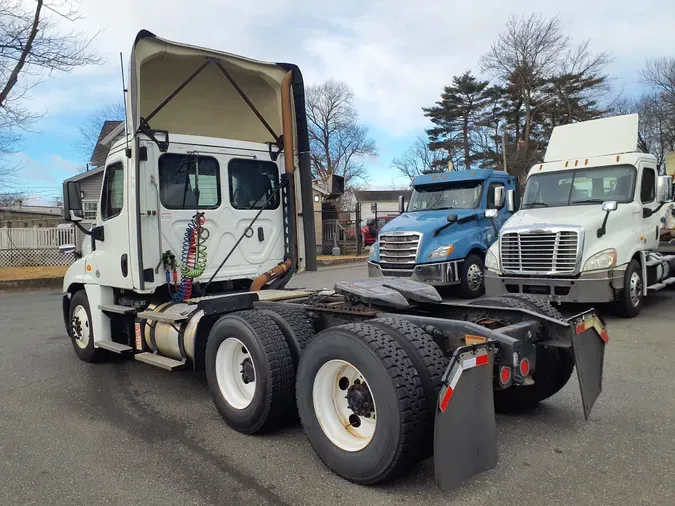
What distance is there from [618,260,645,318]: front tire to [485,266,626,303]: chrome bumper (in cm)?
18

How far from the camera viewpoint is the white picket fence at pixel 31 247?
736 inches

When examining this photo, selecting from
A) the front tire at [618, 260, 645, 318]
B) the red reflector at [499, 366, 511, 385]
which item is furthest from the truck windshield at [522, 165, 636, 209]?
the red reflector at [499, 366, 511, 385]

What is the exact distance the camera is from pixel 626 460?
349cm

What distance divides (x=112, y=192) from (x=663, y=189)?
28.2 ft

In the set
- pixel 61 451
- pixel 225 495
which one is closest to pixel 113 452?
pixel 61 451

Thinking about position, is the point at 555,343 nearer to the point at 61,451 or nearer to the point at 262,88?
the point at 61,451

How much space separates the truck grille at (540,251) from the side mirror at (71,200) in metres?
6.41

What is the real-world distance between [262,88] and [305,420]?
446cm

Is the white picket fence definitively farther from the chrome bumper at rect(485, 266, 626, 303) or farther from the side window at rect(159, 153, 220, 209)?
the chrome bumper at rect(485, 266, 626, 303)

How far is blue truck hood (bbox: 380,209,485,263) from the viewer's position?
10148 mm

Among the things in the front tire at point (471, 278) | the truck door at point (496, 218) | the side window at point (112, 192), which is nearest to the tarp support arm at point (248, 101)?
the side window at point (112, 192)

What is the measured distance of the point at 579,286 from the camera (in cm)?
792

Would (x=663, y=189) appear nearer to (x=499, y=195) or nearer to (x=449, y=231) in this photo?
(x=499, y=195)

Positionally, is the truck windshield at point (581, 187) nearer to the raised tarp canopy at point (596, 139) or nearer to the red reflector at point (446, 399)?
the raised tarp canopy at point (596, 139)
